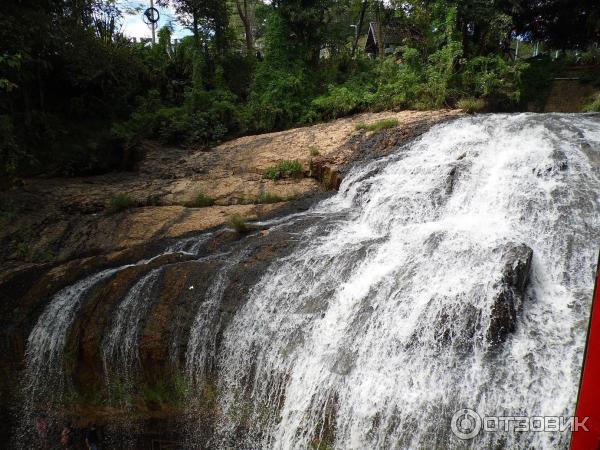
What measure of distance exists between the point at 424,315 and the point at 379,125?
23.5ft

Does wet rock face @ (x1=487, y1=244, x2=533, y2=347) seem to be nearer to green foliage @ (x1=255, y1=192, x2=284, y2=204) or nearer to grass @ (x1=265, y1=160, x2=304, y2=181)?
green foliage @ (x1=255, y1=192, x2=284, y2=204)

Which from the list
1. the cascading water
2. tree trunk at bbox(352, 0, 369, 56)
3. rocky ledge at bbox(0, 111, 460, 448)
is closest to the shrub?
the cascading water

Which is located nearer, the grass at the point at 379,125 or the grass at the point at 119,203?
the grass at the point at 119,203

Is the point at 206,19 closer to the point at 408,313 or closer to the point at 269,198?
the point at 269,198

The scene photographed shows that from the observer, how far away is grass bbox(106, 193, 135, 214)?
10.2 meters

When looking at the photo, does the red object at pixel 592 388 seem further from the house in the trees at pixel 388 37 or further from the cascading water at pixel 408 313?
the house in the trees at pixel 388 37

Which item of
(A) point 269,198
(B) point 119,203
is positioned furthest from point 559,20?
(B) point 119,203

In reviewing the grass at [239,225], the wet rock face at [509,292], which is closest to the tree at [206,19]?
the grass at [239,225]

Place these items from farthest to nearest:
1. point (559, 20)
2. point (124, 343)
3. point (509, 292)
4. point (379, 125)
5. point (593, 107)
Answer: point (559, 20) < point (593, 107) < point (379, 125) < point (124, 343) < point (509, 292)

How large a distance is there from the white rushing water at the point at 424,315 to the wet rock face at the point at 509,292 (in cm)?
8

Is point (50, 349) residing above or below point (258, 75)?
below

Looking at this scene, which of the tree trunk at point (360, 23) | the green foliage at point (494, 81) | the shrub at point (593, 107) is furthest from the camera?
the tree trunk at point (360, 23)

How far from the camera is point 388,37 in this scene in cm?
2436

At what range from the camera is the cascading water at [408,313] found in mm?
4984
